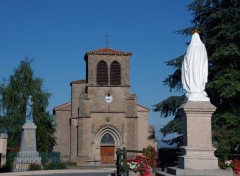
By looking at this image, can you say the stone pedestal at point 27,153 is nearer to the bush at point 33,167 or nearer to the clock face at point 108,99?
the bush at point 33,167

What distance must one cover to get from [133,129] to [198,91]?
29965mm

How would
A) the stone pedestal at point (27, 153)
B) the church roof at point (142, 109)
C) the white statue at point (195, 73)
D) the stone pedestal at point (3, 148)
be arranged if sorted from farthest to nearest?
the church roof at point (142, 109)
the stone pedestal at point (27, 153)
the stone pedestal at point (3, 148)
the white statue at point (195, 73)

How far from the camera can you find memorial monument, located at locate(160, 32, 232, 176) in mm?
10969

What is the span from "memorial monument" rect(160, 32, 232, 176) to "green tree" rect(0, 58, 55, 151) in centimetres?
2925

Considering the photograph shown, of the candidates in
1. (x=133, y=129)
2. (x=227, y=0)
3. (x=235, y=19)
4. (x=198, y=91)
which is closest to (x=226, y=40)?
(x=235, y=19)

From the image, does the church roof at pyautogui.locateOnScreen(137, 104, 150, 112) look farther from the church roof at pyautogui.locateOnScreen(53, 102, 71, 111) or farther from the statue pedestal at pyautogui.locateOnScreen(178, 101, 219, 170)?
the statue pedestal at pyautogui.locateOnScreen(178, 101, 219, 170)

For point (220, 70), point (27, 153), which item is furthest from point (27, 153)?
point (220, 70)

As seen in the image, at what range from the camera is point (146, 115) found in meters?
45.3

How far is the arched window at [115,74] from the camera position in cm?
4319

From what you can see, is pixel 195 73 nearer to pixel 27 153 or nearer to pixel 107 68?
pixel 27 153

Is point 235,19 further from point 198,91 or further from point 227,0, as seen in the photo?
point 198,91

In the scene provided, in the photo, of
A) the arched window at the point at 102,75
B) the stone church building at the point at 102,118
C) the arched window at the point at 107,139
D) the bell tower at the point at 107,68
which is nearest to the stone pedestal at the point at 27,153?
the stone church building at the point at 102,118

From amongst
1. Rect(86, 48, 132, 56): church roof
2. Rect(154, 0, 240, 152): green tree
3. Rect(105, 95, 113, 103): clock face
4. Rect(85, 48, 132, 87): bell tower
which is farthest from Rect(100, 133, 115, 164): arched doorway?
Rect(154, 0, 240, 152): green tree

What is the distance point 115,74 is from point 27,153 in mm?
18217
